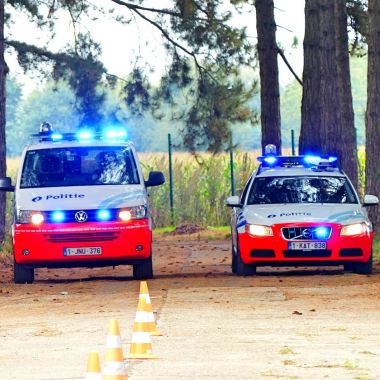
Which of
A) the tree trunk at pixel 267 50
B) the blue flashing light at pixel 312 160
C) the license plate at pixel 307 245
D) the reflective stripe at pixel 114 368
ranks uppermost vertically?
the tree trunk at pixel 267 50

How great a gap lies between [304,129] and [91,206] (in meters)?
11.2

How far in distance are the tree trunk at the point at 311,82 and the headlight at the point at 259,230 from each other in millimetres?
9439

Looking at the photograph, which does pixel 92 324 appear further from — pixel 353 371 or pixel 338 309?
pixel 353 371

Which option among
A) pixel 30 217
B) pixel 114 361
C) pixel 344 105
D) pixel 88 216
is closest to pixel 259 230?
pixel 88 216

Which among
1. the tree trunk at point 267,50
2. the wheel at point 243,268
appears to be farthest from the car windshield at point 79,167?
the tree trunk at point 267,50

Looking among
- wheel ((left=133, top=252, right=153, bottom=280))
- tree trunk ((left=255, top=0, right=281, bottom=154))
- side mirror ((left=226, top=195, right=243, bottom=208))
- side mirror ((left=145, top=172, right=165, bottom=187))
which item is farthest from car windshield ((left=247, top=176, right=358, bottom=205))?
tree trunk ((left=255, top=0, right=281, bottom=154))

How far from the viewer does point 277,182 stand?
78.7 feet

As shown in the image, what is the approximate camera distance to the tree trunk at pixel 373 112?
1206 inches

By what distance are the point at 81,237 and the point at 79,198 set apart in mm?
530

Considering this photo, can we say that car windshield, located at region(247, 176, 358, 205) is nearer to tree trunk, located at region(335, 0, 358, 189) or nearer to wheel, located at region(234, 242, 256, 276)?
wheel, located at region(234, 242, 256, 276)

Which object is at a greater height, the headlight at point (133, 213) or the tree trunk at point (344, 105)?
the tree trunk at point (344, 105)

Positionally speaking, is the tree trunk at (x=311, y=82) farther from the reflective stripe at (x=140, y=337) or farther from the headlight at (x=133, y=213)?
the reflective stripe at (x=140, y=337)

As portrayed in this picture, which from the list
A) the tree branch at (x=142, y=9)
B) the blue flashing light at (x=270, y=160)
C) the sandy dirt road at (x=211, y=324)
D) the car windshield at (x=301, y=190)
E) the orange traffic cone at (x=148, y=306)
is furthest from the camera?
the tree branch at (x=142, y=9)

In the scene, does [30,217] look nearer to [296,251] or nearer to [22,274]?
[22,274]
